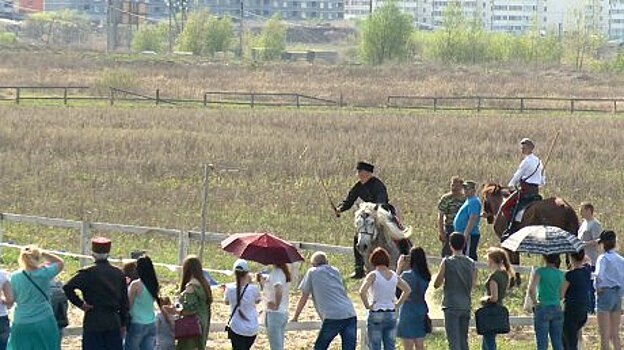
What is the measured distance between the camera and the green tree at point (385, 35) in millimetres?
116750

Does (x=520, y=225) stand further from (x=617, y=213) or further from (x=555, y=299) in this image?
(x=617, y=213)

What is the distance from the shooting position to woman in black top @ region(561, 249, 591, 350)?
46.2 ft

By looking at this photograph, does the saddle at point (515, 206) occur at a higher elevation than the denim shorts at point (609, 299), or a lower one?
higher

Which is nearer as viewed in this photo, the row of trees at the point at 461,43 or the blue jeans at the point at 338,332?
the blue jeans at the point at 338,332

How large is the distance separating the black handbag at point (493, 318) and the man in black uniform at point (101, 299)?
11.2 ft

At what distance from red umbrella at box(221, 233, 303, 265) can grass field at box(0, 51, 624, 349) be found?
1.44 metres

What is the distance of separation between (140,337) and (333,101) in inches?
2076

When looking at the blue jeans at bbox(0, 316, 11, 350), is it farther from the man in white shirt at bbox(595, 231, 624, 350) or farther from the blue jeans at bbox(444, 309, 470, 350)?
the man in white shirt at bbox(595, 231, 624, 350)

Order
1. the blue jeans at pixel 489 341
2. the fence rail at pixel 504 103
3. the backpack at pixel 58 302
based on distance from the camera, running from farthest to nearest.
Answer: the fence rail at pixel 504 103
the blue jeans at pixel 489 341
the backpack at pixel 58 302

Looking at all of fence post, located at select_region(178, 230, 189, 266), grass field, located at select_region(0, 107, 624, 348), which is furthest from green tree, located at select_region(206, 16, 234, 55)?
fence post, located at select_region(178, 230, 189, 266)

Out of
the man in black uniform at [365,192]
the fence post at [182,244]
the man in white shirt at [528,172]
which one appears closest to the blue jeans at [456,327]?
the man in black uniform at [365,192]

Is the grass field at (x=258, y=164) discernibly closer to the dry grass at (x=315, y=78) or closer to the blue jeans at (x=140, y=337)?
the blue jeans at (x=140, y=337)

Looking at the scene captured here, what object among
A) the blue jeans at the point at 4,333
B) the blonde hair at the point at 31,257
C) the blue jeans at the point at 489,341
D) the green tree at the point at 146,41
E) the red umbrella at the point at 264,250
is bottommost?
Result: the blue jeans at the point at 489,341

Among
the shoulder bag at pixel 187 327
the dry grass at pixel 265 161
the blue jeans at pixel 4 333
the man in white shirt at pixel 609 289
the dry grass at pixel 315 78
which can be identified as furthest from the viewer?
the dry grass at pixel 315 78
